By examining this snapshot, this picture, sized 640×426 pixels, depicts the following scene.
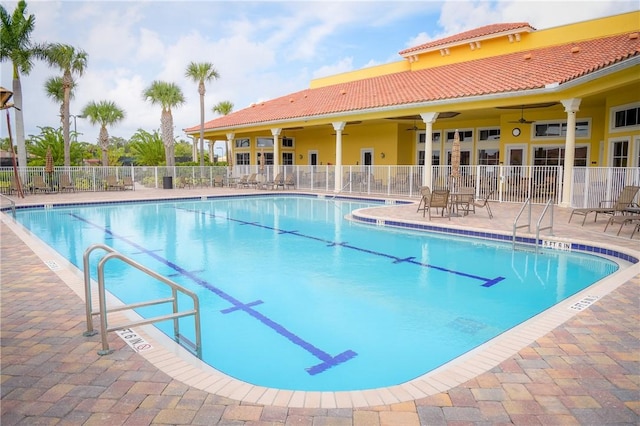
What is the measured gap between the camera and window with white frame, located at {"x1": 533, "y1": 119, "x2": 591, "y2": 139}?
16794mm

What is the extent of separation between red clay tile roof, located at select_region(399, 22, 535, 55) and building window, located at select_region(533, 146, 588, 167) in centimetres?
514

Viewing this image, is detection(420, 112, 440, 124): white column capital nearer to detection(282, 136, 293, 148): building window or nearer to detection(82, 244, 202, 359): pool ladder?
detection(282, 136, 293, 148): building window

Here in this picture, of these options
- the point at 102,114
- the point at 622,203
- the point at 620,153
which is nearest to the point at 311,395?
the point at 622,203

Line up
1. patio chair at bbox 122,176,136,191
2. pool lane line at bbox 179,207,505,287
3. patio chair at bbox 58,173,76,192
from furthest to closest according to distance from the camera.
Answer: patio chair at bbox 122,176,136,191 → patio chair at bbox 58,173,76,192 → pool lane line at bbox 179,207,505,287

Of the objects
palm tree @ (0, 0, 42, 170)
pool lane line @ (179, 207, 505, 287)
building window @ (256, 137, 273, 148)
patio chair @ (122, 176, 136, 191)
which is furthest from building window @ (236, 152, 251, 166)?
pool lane line @ (179, 207, 505, 287)

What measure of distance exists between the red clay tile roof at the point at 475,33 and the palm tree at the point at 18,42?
18.7m

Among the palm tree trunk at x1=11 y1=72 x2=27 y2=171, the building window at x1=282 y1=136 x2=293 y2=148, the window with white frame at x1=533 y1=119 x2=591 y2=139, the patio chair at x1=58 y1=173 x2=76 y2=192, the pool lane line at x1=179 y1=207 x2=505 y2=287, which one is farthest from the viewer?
the building window at x1=282 y1=136 x2=293 y2=148

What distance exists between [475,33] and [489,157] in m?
5.68

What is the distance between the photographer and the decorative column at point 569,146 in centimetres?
1313

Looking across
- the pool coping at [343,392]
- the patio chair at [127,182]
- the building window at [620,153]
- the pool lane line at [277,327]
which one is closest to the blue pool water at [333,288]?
the pool lane line at [277,327]

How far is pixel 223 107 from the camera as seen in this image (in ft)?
153

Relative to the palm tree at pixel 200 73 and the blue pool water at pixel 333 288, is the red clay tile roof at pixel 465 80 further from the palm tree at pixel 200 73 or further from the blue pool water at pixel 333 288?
the blue pool water at pixel 333 288

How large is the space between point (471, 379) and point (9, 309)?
4.49m

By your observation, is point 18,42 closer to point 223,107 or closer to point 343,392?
point 223,107
